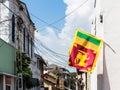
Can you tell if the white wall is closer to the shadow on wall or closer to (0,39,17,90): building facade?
the shadow on wall

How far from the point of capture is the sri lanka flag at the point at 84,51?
923 centimetres

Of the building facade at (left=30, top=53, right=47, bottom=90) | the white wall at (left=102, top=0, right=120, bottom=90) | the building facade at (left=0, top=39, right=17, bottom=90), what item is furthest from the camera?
the building facade at (left=30, top=53, right=47, bottom=90)

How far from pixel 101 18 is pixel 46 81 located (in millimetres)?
50296

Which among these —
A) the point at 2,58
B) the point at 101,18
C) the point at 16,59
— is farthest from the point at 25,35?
the point at 101,18

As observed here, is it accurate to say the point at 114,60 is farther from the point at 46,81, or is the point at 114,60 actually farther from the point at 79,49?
the point at 46,81

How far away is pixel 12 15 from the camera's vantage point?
2569 cm

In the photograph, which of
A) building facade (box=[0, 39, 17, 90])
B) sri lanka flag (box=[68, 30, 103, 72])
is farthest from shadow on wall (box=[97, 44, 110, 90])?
building facade (box=[0, 39, 17, 90])

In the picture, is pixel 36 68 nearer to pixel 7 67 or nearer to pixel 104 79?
pixel 7 67

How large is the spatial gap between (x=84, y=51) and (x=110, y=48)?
27.3 inches

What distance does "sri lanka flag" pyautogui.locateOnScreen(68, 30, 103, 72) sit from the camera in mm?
9227

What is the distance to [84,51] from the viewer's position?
9.31m

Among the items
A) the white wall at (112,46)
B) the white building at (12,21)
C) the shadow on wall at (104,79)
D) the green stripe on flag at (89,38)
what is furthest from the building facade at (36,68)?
the green stripe on flag at (89,38)

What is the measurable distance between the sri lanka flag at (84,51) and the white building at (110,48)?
0.36 m

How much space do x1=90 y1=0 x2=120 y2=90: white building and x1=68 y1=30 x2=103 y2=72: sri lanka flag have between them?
36 cm
